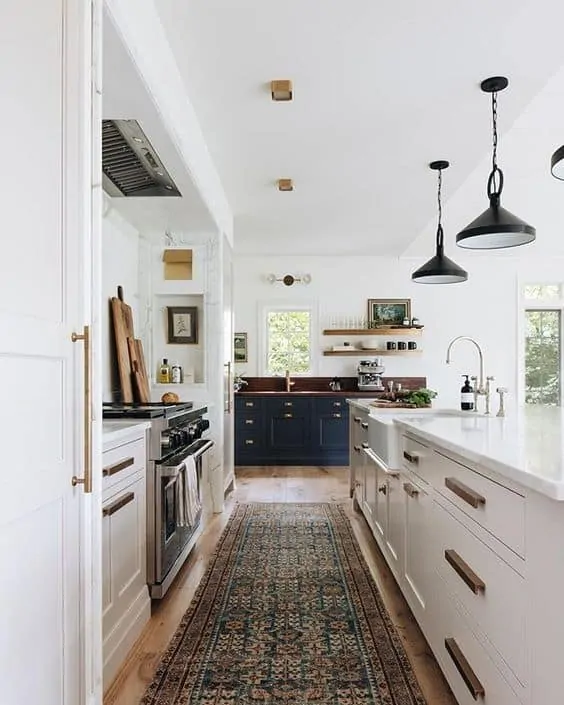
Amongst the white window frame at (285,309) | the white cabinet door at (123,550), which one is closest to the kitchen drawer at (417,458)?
the white cabinet door at (123,550)

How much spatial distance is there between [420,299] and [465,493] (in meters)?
6.12

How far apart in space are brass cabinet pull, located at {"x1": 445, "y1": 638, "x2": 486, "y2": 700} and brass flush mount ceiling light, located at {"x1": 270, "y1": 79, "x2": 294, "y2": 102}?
261 cm

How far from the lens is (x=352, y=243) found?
678 centimetres

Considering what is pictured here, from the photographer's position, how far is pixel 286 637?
2369mm

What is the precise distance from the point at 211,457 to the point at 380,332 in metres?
3.60

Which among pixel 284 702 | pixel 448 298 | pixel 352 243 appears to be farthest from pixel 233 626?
pixel 448 298

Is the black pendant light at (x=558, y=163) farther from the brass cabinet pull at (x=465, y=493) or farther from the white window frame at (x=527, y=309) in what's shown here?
the white window frame at (x=527, y=309)

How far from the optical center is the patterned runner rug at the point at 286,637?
196 centimetres

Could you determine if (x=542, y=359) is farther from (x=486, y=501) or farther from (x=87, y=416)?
(x=87, y=416)

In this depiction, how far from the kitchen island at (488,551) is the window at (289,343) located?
4897 millimetres

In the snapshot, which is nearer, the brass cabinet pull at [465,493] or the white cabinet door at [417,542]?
the brass cabinet pull at [465,493]

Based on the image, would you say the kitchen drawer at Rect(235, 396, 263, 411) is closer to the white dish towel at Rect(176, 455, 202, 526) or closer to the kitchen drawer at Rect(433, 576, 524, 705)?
the white dish towel at Rect(176, 455, 202, 526)

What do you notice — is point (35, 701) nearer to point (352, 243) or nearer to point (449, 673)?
point (449, 673)

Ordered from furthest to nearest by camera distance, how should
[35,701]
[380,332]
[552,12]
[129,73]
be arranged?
[380,332], [552,12], [129,73], [35,701]
